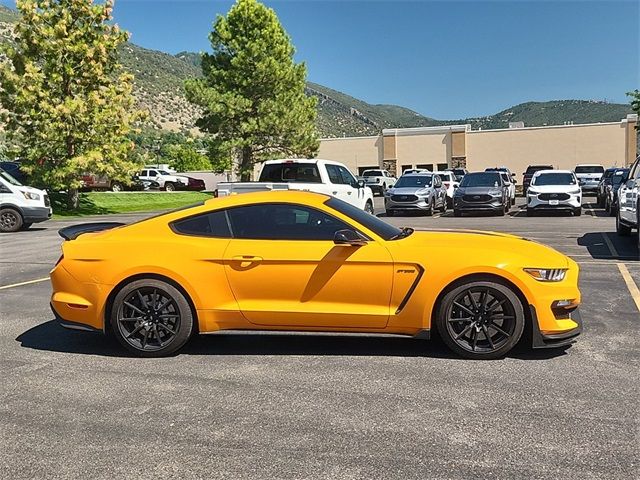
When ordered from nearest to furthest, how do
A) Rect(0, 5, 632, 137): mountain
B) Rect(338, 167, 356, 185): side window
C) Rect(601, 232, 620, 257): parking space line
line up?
Rect(601, 232, 620, 257): parking space line < Rect(338, 167, 356, 185): side window < Rect(0, 5, 632, 137): mountain

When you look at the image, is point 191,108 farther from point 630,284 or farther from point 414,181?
point 630,284

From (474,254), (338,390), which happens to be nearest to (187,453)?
(338,390)

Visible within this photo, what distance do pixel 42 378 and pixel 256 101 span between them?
32232 millimetres

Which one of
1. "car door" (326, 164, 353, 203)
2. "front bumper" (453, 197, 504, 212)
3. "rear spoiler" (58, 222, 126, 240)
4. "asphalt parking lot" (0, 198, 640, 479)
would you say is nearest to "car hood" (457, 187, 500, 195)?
"front bumper" (453, 197, 504, 212)

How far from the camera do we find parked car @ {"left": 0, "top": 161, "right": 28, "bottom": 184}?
25867mm

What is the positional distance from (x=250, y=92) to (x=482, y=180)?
692 inches

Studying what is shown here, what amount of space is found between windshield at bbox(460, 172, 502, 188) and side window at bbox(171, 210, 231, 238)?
58.8ft

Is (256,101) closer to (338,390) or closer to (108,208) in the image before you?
(108,208)

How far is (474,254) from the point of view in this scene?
5102 millimetres

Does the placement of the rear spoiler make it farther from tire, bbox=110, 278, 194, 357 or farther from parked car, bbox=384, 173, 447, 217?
parked car, bbox=384, 173, 447, 217

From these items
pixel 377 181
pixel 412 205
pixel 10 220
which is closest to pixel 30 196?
pixel 10 220

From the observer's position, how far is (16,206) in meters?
18.0

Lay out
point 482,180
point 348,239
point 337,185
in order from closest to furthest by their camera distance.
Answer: point 348,239, point 337,185, point 482,180

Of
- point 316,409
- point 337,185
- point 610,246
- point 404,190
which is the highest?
point 337,185
